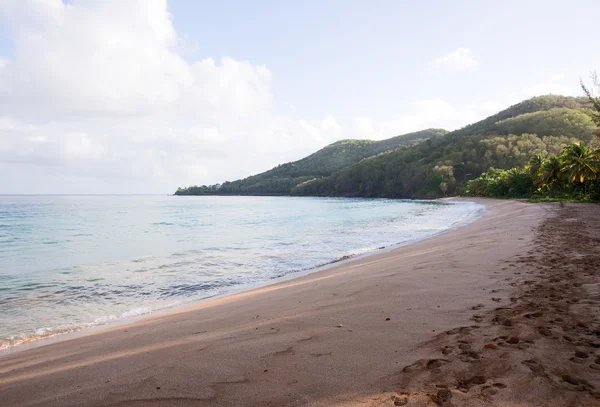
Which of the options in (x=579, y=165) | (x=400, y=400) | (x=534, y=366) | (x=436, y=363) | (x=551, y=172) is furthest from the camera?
(x=551, y=172)

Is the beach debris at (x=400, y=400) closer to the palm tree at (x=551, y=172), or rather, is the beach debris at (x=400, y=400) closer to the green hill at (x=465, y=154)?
the palm tree at (x=551, y=172)

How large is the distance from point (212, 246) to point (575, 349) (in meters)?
16.8

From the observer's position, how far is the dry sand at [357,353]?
2.77 m

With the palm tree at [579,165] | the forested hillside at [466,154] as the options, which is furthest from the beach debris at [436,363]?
the forested hillside at [466,154]

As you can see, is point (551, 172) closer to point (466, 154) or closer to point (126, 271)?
point (126, 271)

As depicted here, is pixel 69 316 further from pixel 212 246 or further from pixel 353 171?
pixel 353 171

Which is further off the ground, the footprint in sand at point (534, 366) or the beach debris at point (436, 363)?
the footprint in sand at point (534, 366)

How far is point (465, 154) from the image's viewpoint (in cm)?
12262

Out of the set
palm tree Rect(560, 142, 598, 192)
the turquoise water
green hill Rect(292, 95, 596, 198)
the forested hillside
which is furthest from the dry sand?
green hill Rect(292, 95, 596, 198)

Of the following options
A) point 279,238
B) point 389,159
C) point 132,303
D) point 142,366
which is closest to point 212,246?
point 279,238

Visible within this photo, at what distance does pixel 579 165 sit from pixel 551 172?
960cm

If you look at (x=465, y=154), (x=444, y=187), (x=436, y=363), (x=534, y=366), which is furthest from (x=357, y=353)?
(x=465, y=154)

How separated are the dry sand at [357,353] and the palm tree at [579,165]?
43.0 metres

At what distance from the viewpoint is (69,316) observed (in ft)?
25.1
